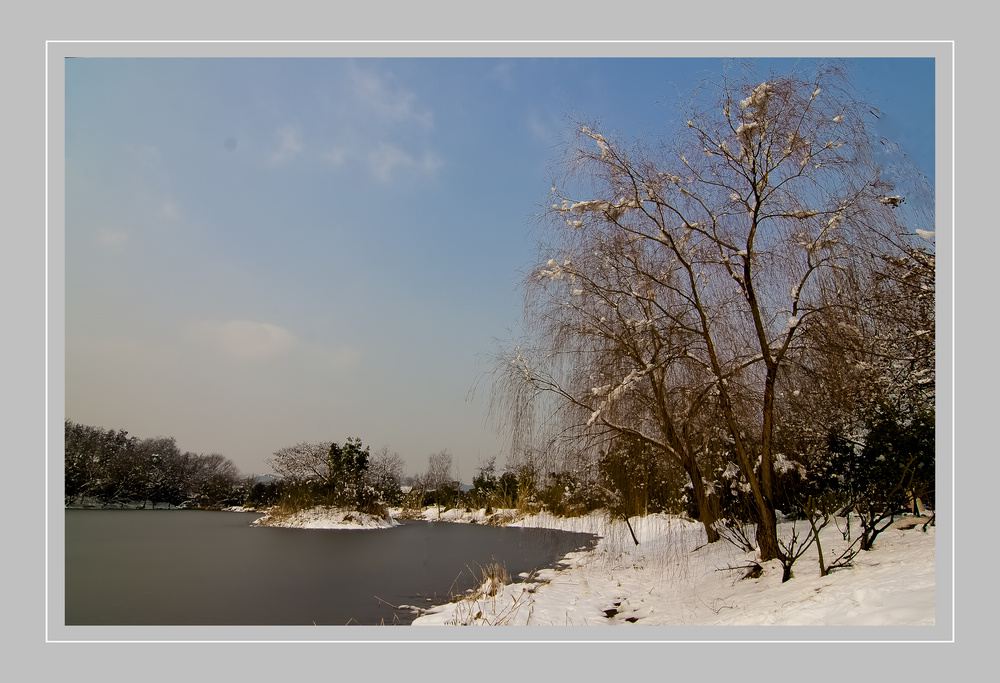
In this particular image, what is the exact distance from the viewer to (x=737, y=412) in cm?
509

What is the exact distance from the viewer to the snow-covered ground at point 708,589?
11.0 ft

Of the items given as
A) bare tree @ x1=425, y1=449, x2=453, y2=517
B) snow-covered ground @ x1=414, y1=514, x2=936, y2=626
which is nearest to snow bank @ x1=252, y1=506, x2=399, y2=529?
bare tree @ x1=425, y1=449, x2=453, y2=517

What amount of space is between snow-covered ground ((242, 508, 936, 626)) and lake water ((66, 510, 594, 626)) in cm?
77

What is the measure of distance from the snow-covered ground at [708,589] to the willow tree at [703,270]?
2.11ft

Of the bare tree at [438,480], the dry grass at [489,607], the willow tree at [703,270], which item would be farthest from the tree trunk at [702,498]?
the bare tree at [438,480]

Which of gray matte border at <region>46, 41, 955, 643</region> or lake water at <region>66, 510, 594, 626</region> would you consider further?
lake water at <region>66, 510, 594, 626</region>

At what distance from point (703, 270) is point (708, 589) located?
2.86 meters

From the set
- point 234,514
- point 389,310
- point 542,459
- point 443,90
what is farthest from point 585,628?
point 234,514

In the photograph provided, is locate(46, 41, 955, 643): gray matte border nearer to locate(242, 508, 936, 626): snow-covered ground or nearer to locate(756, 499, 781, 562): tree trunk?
locate(242, 508, 936, 626): snow-covered ground

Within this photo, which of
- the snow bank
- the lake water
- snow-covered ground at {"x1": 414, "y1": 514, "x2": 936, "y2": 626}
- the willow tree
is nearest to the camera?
snow-covered ground at {"x1": 414, "y1": 514, "x2": 936, "y2": 626}

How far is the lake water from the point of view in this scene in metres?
5.54

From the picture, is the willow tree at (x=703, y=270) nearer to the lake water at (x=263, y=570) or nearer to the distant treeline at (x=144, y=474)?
the lake water at (x=263, y=570)

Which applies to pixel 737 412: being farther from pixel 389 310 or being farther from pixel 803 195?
pixel 389 310

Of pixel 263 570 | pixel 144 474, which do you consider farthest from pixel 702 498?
pixel 144 474
